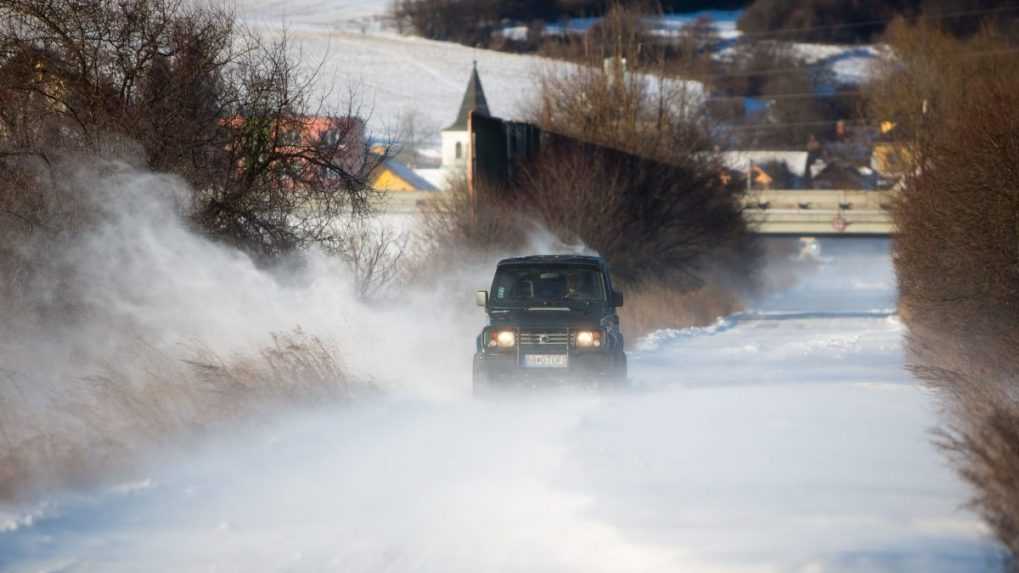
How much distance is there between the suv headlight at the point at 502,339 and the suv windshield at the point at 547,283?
749 millimetres

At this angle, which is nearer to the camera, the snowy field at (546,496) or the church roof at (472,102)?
the snowy field at (546,496)

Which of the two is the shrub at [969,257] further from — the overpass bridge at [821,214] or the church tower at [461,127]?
the church tower at [461,127]

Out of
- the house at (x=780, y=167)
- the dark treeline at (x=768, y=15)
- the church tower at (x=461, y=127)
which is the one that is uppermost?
the dark treeline at (x=768, y=15)

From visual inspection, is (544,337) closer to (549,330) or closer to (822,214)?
(549,330)

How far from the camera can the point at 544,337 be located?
62.9 feet

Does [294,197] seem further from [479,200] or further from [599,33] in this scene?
[599,33]

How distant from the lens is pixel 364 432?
50.7ft

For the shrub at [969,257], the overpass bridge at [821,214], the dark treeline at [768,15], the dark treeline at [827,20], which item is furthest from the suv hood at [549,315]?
the dark treeline at [827,20]

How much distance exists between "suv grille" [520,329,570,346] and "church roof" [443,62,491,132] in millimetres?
69381

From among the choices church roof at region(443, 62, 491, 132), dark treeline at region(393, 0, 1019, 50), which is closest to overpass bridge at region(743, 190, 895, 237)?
church roof at region(443, 62, 491, 132)

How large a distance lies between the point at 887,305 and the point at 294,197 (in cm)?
4662

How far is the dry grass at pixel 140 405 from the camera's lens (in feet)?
38.9

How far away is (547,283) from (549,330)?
1128 millimetres

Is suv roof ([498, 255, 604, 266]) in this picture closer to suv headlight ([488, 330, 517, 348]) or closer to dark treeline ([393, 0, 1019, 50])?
suv headlight ([488, 330, 517, 348])
